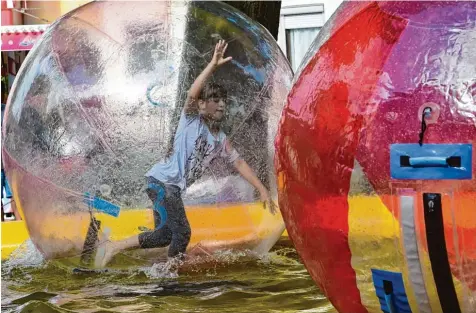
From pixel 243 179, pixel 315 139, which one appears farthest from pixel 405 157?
pixel 243 179

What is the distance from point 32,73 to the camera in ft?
16.1

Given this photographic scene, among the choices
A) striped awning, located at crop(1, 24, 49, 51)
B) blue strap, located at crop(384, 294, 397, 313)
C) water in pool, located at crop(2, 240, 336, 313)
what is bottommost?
water in pool, located at crop(2, 240, 336, 313)

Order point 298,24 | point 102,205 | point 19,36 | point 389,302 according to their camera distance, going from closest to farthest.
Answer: point 389,302, point 102,205, point 298,24, point 19,36

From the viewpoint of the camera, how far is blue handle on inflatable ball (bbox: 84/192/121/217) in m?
4.49

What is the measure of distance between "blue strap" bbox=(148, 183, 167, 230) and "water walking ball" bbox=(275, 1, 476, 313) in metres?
1.47

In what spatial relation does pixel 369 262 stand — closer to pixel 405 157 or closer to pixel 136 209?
pixel 405 157

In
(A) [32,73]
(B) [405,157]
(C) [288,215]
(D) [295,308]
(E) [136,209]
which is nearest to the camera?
(B) [405,157]

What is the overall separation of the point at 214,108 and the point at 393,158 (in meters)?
1.89

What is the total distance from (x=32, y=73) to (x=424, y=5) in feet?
8.62

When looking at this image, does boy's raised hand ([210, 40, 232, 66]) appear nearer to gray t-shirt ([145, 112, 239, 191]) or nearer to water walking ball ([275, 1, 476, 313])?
gray t-shirt ([145, 112, 239, 191])

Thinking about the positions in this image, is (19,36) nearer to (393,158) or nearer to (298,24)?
(298,24)

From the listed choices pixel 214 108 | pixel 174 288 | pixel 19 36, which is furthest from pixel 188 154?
pixel 19 36

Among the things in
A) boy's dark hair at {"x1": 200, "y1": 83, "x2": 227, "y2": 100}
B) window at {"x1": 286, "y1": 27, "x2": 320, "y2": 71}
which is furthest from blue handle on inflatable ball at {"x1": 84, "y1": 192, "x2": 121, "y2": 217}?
window at {"x1": 286, "y1": 27, "x2": 320, "y2": 71}

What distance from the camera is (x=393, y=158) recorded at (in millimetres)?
2768
